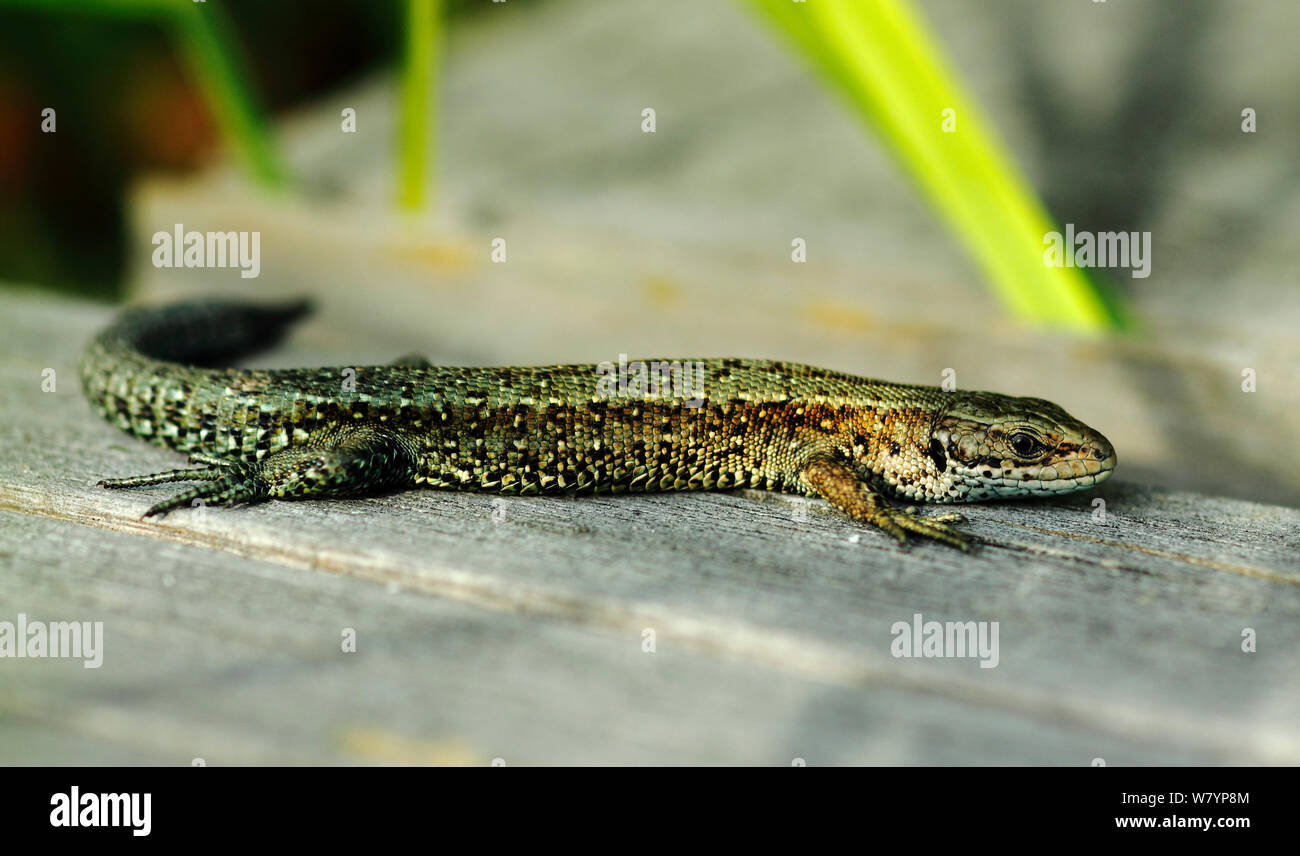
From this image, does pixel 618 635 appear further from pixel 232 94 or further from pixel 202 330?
pixel 232 94

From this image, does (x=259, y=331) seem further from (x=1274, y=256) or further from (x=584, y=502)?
(x=1274, y=256)

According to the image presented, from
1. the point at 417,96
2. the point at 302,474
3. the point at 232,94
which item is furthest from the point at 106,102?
the point at 302,474

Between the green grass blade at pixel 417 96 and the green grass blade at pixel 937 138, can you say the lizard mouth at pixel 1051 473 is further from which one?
the green grass blade at pixel 417 96

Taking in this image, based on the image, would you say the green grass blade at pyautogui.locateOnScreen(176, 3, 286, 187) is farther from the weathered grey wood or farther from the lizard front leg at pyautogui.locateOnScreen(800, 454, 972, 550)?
the lizard front leg at pyautogui.locateOnScreen(800, 454, 972, 550)

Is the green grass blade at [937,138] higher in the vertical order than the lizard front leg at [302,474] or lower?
higher

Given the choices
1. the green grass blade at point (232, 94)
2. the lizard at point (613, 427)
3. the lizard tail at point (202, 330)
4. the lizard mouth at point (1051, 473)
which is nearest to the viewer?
the lizard mouth at point (1051, 473)

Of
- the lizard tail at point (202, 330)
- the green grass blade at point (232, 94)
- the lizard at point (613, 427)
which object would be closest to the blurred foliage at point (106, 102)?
the green grass blade at point (232, 94)

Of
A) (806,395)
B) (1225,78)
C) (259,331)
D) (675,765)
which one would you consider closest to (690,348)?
(806,395)
